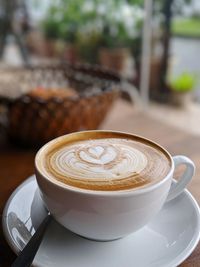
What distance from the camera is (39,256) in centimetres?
39

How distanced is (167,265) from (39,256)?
141mm

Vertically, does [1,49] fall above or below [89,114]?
below

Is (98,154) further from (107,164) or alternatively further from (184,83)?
(184,83)

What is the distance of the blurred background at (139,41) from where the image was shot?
7.68 ft

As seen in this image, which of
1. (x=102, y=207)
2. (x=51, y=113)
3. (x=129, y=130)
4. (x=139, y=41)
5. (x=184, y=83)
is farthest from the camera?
(x=139, y=41)

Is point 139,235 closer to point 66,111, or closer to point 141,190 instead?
point 141,190

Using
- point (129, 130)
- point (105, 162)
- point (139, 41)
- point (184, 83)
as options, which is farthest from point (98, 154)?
point (139, 41)

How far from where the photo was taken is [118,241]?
1.38ft

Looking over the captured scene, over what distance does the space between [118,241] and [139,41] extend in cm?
230

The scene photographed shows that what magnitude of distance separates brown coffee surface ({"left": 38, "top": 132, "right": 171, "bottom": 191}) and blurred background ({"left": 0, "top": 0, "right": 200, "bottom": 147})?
163 centimetres

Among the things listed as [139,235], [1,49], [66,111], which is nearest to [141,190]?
[139,235]

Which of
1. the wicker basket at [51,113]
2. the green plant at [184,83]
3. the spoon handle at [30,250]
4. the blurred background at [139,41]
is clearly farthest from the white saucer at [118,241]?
the green plant at [184,83]

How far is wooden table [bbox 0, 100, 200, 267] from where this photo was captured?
0.45 m

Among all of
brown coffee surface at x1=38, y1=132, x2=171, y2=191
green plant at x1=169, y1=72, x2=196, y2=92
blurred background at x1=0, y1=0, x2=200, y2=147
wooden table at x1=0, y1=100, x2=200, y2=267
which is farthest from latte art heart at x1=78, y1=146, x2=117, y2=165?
green plant at x1=169, y1=72, x2=196, y2=92
